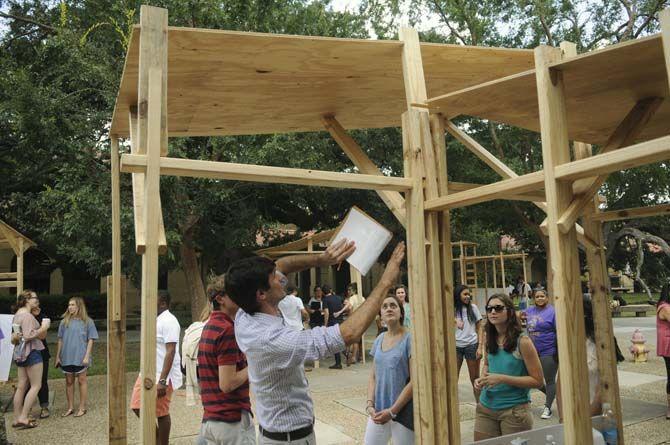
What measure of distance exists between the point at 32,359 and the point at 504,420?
242 inches

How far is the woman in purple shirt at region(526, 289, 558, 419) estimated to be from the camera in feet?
21.6

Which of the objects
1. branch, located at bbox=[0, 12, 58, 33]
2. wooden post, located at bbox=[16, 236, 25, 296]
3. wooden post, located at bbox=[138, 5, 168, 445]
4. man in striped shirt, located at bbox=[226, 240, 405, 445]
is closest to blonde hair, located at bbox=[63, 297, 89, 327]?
wooden post, located at bbox=[16, 236, 25, 296]

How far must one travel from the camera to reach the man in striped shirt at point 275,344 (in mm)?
2514

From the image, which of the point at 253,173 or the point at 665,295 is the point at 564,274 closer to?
the point at 253,173

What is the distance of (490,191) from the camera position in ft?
9.15

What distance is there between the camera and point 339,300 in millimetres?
12164

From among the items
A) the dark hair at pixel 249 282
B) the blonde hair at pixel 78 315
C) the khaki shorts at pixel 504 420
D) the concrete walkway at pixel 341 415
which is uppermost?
the dark hair at pixel 249 282

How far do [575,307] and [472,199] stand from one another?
746 mm

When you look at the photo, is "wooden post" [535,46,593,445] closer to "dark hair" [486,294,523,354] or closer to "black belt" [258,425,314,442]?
"black belt" [258,425,314,442]

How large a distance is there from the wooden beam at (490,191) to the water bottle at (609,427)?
238cm

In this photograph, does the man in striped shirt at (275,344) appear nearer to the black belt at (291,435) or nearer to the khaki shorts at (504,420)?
the black belt at (291,435)

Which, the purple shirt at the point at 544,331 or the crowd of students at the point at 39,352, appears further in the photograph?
the crowd of students at the point at 39,352

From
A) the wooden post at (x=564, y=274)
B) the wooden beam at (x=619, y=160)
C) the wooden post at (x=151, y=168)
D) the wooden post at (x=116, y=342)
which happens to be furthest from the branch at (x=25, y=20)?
the wooden beam at (x=619, y=160)

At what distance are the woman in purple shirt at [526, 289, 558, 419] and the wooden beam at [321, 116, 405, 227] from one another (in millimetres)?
3824
